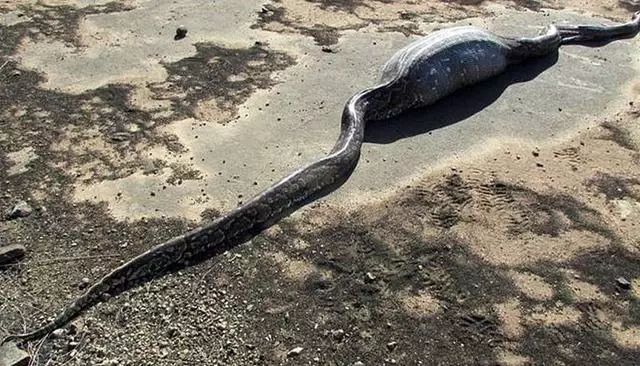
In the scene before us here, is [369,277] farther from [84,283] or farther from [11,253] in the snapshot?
[11,253]

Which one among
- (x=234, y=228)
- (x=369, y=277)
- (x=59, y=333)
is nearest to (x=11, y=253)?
(x=59, y=333)

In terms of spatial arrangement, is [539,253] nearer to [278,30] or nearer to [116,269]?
[116,269]

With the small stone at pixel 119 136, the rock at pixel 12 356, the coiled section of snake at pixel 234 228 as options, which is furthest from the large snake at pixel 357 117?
the small stone at pixel 119 136

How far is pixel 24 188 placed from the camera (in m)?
8.59

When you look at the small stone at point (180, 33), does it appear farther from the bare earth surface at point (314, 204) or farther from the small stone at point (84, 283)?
the small stone at point (84, 283)

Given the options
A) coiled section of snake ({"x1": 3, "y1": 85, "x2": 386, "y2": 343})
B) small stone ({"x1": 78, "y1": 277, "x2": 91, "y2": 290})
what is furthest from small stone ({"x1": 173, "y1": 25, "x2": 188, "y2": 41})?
small stone ({"x1": 78, "y1": 277, "x2": 91, "y2": 290})

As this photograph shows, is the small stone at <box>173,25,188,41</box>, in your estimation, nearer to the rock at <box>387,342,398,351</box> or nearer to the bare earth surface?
the bare earth surface

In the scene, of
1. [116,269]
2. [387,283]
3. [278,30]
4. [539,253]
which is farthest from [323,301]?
[278,30]

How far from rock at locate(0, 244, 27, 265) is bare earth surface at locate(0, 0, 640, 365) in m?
0.10

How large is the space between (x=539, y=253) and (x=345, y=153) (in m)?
2.92

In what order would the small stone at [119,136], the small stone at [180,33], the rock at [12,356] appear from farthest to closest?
1. the small stone at [180,33]
2. the small stone at [119,136]
3. the rock at [12,356]

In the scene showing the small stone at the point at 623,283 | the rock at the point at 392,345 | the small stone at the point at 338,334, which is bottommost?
the small stone at the point at 338,334

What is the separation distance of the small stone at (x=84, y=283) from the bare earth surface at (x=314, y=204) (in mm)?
18

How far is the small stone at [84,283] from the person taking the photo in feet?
23.3
